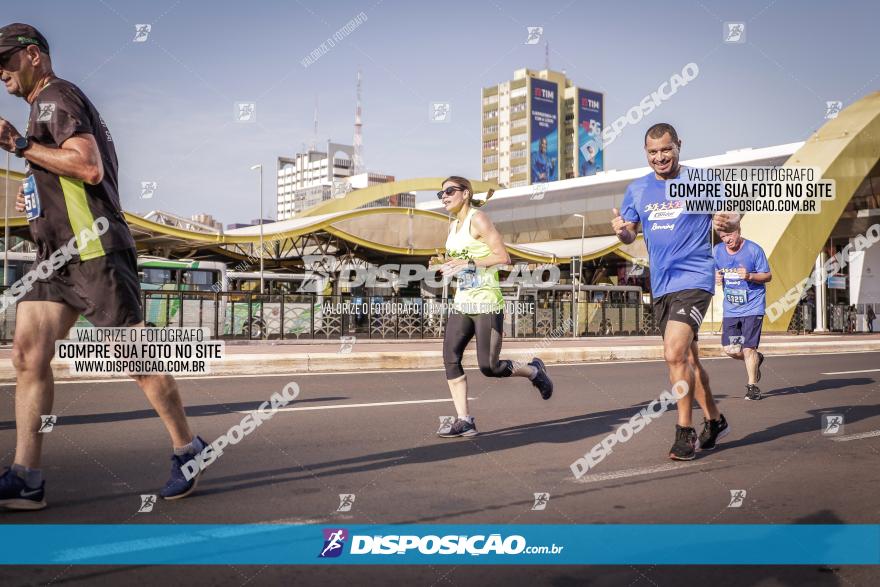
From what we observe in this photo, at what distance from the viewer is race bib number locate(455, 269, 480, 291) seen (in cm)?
597

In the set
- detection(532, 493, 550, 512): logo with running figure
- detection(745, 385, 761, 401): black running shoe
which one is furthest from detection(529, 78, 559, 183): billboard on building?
detection(532, 493, 550, 512): logo with running figure

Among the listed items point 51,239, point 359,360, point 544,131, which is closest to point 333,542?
point 51,239

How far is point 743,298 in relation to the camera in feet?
31.0

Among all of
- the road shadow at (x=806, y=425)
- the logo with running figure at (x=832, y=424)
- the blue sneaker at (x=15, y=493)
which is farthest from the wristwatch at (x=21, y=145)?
Answer: the logo with running figure at (x=832, y=424)

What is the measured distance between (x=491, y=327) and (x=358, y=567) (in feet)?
10.6

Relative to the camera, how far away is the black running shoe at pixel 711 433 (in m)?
5.59

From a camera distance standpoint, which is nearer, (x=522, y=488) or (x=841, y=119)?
(x=522, y=488)

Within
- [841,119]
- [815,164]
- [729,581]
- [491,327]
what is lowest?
[729,581]

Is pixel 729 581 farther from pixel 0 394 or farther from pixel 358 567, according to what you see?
pixel 0 394

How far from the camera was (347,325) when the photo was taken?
27984 millimetres

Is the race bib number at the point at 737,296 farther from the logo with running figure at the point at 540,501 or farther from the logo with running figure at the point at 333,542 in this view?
the logo with running figure at the point at 333,542

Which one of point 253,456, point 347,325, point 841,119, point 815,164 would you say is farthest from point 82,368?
point 841,119

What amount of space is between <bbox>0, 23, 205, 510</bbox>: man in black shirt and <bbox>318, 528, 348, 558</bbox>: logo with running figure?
1322mm

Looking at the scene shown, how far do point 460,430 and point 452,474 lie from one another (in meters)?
1.40
